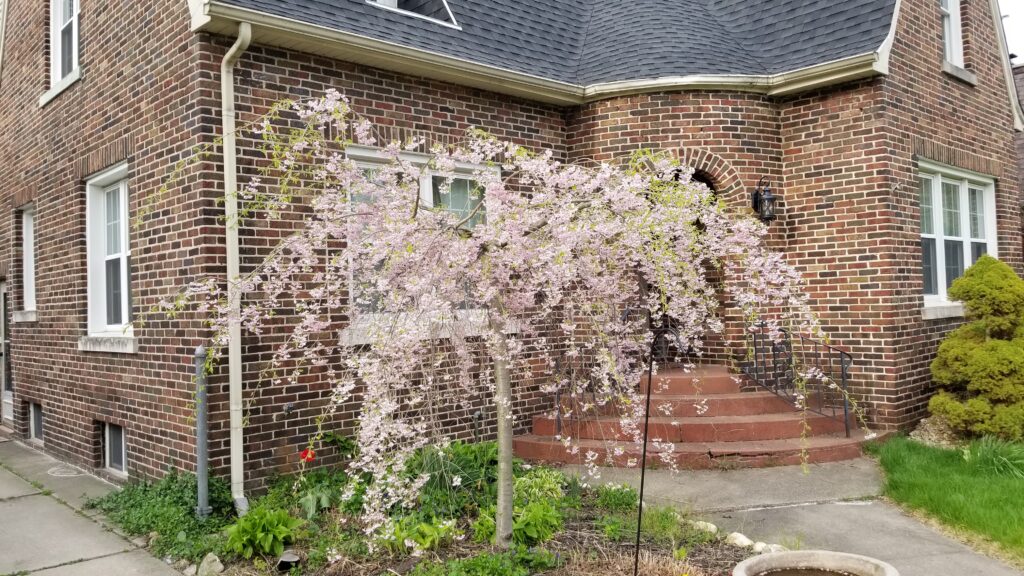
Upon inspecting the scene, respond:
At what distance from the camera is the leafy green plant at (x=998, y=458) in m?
6.86

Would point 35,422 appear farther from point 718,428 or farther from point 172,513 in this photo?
point 718,428

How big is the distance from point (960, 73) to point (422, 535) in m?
9.41

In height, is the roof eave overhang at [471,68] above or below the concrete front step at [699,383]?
above

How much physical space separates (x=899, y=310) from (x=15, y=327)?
11239 mm

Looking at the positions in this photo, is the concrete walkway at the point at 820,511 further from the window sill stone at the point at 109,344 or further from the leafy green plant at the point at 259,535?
the window sill stone at the point at 109,344

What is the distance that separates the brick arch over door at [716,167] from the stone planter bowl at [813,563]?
17.7 feet

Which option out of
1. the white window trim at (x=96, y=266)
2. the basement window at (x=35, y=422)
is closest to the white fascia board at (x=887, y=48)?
the white window trim at (x=96, y=266)

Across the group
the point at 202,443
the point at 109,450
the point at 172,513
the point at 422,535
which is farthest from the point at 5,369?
the point at 422,535

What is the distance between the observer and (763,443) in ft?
24.9

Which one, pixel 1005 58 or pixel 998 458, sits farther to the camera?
pixel 1005 58

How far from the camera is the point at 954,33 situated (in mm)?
10578

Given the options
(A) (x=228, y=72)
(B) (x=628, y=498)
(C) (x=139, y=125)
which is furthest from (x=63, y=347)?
(B) (x=628, y=498)

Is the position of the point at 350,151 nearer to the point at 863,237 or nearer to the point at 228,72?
the point at 228,72

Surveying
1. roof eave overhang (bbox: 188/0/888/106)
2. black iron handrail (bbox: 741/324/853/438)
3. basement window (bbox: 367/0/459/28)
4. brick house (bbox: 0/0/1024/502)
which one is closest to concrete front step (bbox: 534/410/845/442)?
black iron handrail (bbox: 741/324/853/438)
